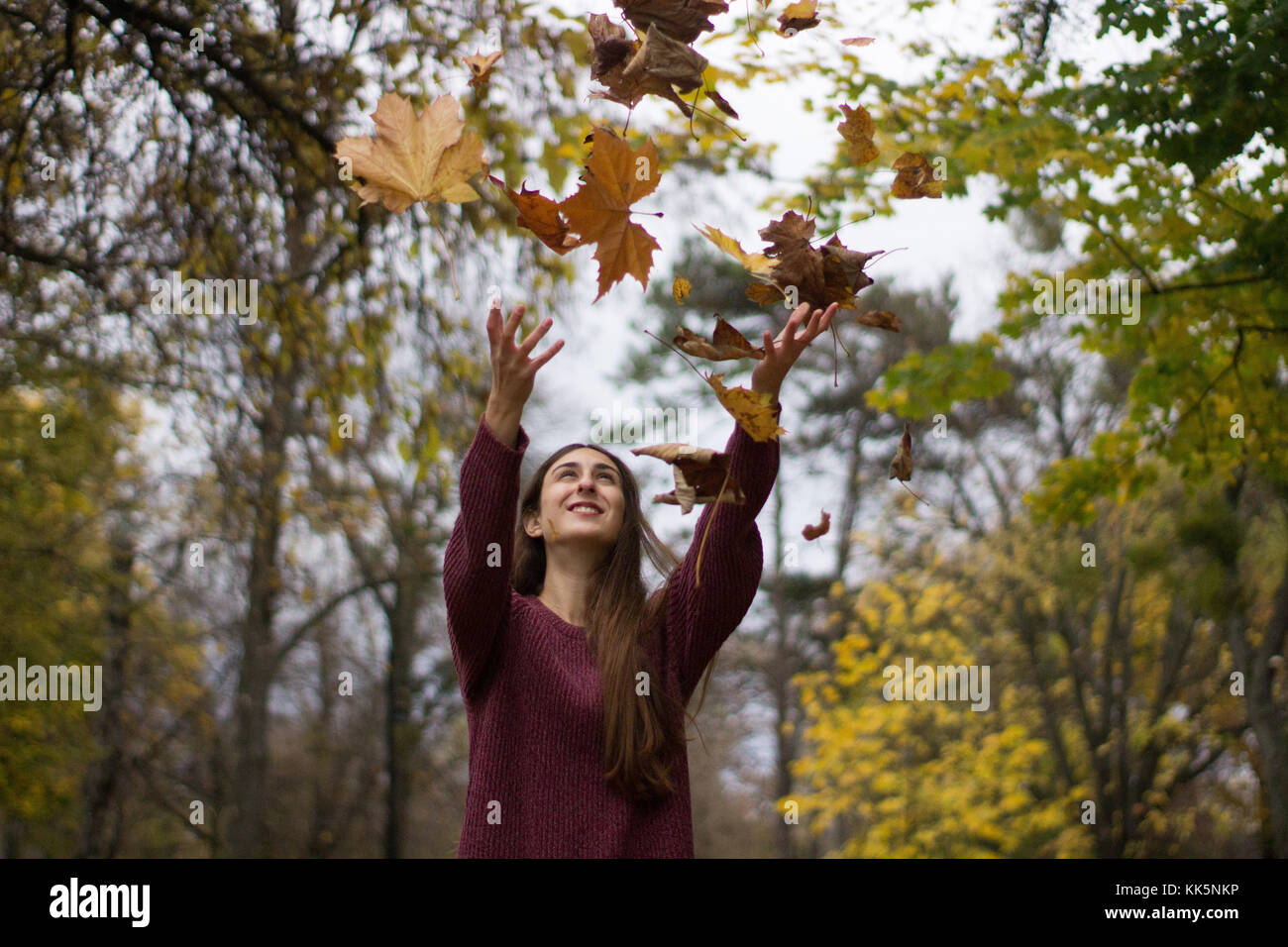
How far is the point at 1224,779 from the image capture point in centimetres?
1070

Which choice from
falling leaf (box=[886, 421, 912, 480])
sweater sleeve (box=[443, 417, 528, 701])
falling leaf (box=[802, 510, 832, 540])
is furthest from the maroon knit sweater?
falling leaf (box=[886, 421, 912, 480])

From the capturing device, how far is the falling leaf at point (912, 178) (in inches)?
69.9

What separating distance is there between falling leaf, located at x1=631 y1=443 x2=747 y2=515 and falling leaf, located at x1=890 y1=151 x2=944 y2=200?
0.50m

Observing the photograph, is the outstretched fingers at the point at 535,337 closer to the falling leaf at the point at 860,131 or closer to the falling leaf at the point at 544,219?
the falling leaf at the point at 544,219

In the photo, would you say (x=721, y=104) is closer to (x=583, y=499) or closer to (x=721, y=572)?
(x=721, y=572)

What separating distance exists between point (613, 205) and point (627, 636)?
0.80 metres

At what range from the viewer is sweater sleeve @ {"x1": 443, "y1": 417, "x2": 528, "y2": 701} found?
1.94 m

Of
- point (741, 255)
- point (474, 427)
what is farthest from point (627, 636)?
point (474, 427)

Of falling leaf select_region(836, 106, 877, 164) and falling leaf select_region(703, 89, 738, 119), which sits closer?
falling leaf select_region(703, 89, 738, 119)

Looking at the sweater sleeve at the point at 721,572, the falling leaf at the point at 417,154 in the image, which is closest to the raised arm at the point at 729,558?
the sweater sleeve at the point at 721,572

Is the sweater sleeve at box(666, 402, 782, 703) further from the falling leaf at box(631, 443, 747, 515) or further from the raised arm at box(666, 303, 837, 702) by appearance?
the falling leaf at box(631, 443, 747, 515)

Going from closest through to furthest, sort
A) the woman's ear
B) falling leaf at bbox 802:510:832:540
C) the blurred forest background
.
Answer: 1. falling leaf at bbox 802:510:832:540
2. the woman's ear
3. the blurred forest background

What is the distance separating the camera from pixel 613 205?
5.43ft
